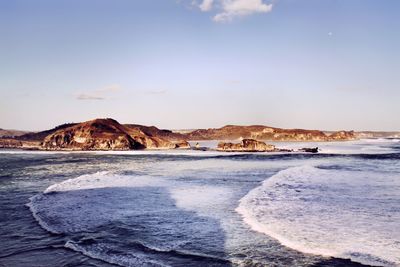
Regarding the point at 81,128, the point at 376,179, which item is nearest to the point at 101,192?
the point at 376,179

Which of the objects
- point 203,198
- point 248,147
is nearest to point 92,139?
point 248,147

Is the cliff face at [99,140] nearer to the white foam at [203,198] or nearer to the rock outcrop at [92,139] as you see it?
the rock outcrop at [92,139]

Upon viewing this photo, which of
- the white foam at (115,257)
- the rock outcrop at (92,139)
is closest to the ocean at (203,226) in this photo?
the white foam at (115,257)

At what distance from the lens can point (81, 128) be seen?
101250 millimetres

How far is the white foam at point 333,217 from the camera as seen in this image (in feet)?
29.6

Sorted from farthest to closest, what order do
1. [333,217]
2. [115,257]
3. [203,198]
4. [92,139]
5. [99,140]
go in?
1. [92,139]
2. [99,140]
3. [203,198]
4. [333,217]
5. [115,257]

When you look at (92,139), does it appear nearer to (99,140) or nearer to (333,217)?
(99,140)

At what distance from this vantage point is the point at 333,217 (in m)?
12.4

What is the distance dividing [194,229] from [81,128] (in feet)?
314

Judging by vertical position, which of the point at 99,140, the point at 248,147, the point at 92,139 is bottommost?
the point at 248,147

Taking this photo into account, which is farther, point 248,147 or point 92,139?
point 92,139

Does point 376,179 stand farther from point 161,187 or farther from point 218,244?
point 218,244

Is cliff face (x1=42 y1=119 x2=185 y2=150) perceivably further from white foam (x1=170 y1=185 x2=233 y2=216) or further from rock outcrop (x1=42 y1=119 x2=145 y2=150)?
white foam (x1=170 y1=185 x2=233 y2=216)

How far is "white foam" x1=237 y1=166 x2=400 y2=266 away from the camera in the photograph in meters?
9.02
